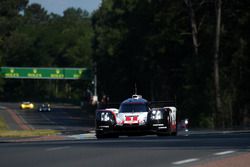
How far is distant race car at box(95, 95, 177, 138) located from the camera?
106 feet

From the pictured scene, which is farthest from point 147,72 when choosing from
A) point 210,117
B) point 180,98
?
point 210,117

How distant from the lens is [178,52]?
80.4 m

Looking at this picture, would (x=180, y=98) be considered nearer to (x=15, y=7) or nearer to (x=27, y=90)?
(x=15, y=7)

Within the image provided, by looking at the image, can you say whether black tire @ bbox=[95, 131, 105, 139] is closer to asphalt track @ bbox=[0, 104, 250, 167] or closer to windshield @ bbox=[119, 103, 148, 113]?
windshield @ bbox=[119, 103, 148, 113]

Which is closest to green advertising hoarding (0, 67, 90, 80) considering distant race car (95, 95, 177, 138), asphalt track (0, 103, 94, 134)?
asphalt track (0, 103, 94, 134)

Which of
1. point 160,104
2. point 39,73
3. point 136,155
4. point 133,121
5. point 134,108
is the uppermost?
point 39,73

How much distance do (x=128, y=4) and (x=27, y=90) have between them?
8541 cm

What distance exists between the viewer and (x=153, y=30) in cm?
7900

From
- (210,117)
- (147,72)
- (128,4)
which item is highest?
(128,4)

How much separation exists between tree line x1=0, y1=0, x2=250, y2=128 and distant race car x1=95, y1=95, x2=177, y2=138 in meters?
26.8

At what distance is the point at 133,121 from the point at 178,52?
48495 millimetres

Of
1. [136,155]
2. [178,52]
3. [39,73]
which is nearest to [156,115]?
[136,155]

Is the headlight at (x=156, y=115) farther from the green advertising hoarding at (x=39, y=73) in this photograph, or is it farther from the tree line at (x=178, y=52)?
the green advertising hoarding at (x=39, y=73)

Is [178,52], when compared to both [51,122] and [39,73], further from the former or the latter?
[39,73]
